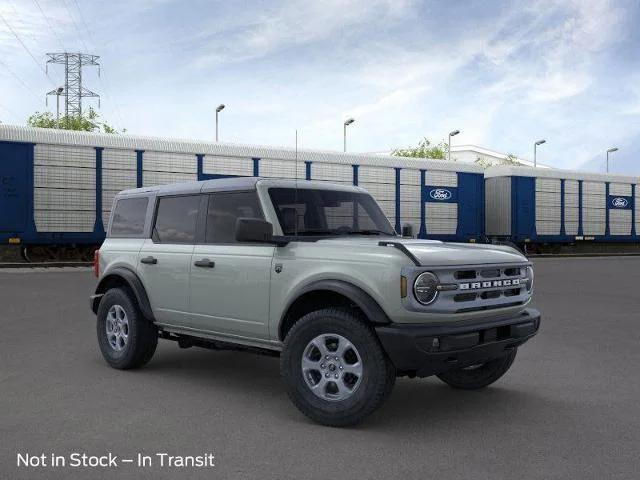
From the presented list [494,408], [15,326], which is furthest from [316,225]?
[15,326]

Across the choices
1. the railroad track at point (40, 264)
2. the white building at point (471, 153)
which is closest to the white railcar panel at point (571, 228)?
the railroad track at point (40, 264)

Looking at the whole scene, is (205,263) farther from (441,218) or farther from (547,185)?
(547,185)

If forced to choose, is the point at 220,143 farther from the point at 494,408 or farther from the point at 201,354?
the point at 494,408

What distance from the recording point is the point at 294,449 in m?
4.33

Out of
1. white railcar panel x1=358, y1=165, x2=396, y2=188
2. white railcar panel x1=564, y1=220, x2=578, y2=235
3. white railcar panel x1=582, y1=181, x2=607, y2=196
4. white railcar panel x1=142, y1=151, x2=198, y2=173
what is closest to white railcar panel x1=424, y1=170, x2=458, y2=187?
white railcar panel x1=358, y1=165, x2=396, y2=188

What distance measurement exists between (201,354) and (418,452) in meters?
4.07

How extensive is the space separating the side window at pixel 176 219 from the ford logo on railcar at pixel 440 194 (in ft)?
77.1

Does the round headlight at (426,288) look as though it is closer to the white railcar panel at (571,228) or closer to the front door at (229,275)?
the front door at (229,275)

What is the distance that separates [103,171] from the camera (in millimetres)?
22797

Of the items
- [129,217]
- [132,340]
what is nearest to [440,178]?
[129,217]

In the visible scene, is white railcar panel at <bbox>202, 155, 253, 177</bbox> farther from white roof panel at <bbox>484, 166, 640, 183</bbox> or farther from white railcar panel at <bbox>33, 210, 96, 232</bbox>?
white roof panel at <bbox>484, 166, 640, 183</bbox>

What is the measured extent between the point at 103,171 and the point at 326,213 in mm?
18434

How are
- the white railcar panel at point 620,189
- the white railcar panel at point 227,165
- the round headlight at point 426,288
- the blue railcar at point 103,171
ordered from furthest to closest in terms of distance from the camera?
the white railcar panel at point 620,189 < the white railcar panel at point 227,165 < the blue railcar at point 103,171 < the round headlight at point 426,288

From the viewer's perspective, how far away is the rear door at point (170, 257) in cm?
623
